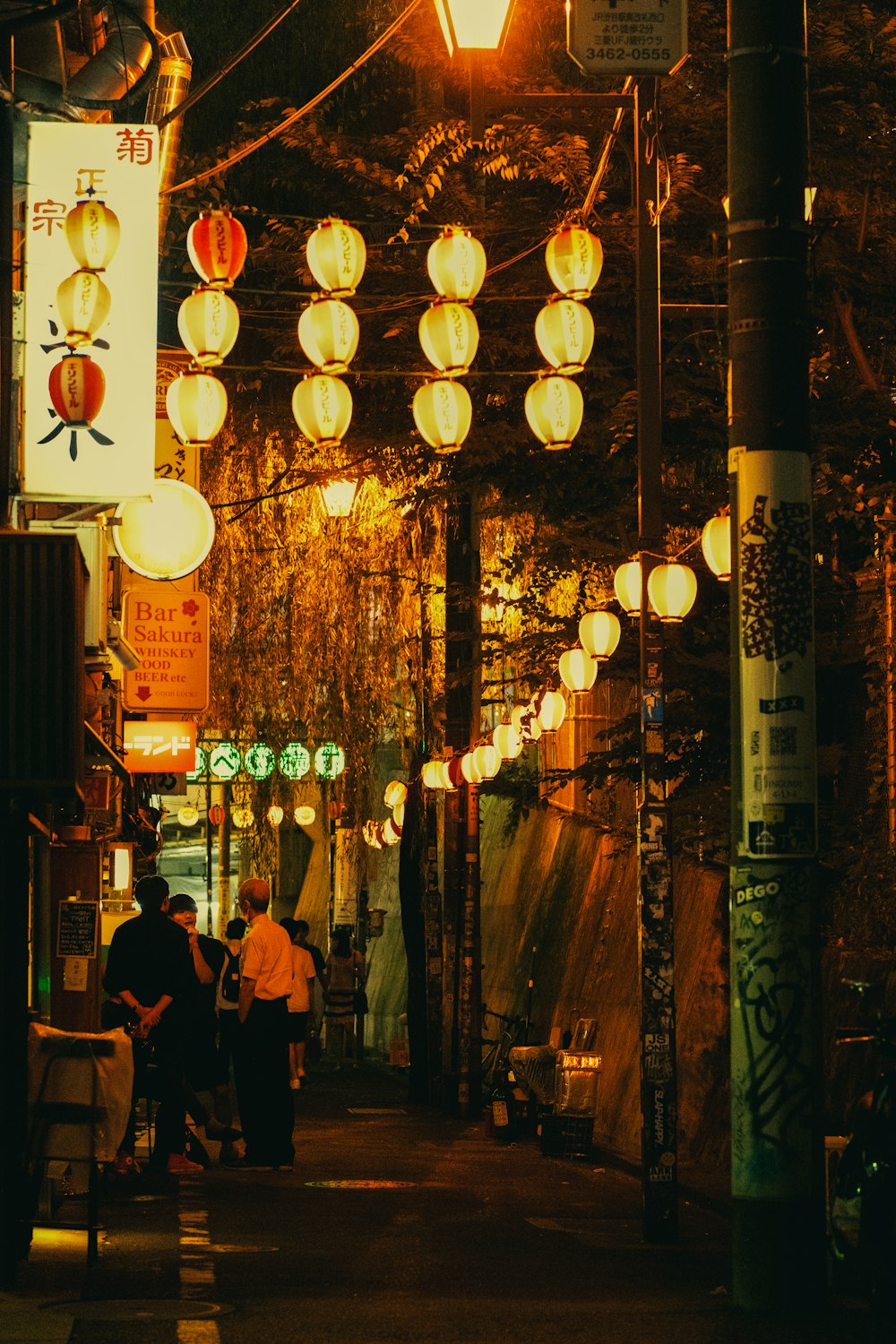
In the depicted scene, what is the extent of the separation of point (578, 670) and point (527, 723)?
4.02 m

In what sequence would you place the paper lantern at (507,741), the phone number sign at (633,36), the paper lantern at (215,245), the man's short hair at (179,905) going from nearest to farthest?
the phone number sign at (633,36) < the paper lantern at (215,245) < the man's short hair at (179,905) < the paper lantern at (507,741)

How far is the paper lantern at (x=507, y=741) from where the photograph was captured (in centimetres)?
2205

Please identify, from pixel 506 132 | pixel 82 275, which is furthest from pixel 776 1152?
pixel 506 132

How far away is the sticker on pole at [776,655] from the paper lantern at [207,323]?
238 inches

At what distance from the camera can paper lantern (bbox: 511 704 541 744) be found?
2122 centimetres

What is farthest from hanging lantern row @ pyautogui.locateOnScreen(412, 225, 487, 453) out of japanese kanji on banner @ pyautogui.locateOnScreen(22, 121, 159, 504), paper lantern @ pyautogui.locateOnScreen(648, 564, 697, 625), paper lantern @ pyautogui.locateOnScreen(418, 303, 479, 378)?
japanese kanji on banner @ pyautogui.locateOnScreen(22, 121, 159, 504)

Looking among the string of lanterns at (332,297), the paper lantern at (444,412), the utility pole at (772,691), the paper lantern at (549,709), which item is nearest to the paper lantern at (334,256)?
the string of lanterns at (332,297)

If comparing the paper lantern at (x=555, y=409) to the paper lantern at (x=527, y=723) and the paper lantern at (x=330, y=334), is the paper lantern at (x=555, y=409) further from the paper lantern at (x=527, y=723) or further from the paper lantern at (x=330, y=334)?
the paper lantern at (x=527, y=723)

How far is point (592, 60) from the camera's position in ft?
36.4

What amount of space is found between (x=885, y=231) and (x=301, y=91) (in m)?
7.86

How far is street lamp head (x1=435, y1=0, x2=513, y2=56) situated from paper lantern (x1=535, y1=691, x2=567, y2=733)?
879 centimetres

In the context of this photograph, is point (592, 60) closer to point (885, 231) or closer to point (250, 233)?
point (885, 231)

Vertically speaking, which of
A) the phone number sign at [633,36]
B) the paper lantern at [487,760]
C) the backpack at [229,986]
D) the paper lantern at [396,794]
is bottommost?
the backpack at [229,986]

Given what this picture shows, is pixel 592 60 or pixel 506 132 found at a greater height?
pixel 506 132
